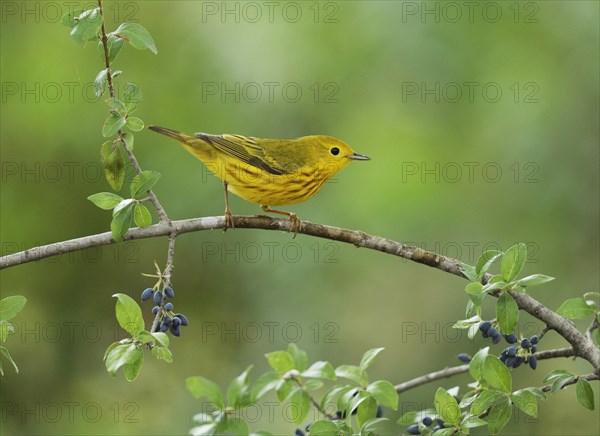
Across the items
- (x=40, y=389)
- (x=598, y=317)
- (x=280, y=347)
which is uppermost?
(x=598, y=317)

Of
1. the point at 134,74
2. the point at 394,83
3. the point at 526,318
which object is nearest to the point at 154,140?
the point at 134,74

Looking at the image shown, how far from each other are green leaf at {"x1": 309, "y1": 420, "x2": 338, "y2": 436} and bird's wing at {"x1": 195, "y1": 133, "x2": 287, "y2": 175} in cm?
209

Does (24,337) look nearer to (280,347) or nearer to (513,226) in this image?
(280,347)

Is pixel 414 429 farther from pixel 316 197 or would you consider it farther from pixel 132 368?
pixel 316 197

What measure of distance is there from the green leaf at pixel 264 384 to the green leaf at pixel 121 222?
75cm

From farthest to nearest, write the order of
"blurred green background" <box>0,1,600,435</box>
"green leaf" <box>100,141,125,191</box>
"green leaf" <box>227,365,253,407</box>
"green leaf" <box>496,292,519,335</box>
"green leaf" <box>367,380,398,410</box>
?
"blurred green background" <box>0,1,600,435</box>, "green leaf" <box>100,141,125,191</box>, "green leaf" <box>496,292,519,335</box>, "green leaf" <box>367,380,398,410</box>, "green leaf" <box>227,365,253,407</box>

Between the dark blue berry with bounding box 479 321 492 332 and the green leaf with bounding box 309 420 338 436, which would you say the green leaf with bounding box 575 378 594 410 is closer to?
the dark blue berry with bounding box 479 321 492 332

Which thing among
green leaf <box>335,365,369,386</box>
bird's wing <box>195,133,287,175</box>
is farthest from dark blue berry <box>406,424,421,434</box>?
bird's wing <box>195,133,287,175</box>

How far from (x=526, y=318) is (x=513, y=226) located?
728mm

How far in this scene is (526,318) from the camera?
5.92m

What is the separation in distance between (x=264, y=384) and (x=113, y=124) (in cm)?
111

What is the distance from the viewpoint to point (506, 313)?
2.59 meters

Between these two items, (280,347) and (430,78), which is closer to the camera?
(280,347)

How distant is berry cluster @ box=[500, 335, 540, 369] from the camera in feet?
9.21
